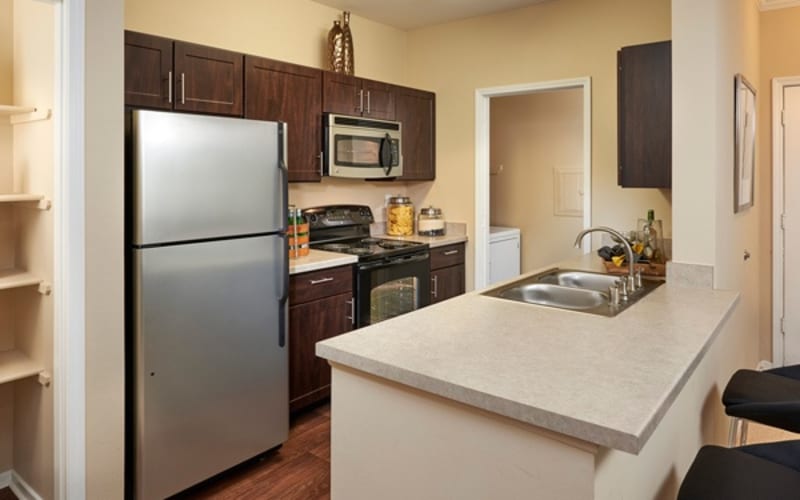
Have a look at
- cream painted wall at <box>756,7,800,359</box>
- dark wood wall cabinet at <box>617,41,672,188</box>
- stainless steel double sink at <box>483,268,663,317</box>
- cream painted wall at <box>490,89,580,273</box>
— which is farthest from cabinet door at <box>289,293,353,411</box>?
cream painted wall at <box>756,7,800,359</box>

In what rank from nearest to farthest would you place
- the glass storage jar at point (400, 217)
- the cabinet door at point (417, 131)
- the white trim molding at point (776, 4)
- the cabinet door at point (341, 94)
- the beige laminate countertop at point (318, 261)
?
1. the beige laminate countertop at point (318, 261)
2. the cabinet door at point (341, 94)
3. the white trim molding at point (776, 4)
4. the cabinet door at point (417, 131)
5. the glass storage jar at point (400, 217)

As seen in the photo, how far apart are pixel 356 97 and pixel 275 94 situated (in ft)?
2.43

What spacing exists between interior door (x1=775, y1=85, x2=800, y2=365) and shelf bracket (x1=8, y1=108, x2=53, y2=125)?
4.35 m

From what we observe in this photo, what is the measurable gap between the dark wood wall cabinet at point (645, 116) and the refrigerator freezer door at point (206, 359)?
1.81 meters

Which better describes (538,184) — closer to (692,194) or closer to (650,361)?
(692,194)

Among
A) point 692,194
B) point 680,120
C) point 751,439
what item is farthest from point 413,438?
point 751,439

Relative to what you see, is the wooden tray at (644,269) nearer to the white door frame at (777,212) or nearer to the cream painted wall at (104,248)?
the white door frame at (777,212)

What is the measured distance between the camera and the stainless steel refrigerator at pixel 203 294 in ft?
6.93

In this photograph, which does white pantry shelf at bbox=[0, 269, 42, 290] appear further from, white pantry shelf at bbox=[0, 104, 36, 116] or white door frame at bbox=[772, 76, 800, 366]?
white door frame at bbox=[772, 76, 800, 366]

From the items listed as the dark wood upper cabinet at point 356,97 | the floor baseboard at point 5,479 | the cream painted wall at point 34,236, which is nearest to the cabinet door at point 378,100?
the dark wood upper cabinet at point 356,97

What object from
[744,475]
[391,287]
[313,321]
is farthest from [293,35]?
[744,475]

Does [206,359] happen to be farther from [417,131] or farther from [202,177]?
[417,131]

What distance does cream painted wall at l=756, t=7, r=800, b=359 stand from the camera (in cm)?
360

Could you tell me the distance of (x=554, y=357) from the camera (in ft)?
4.52
